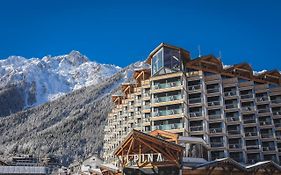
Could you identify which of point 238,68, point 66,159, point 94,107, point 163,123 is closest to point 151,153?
point 163,123

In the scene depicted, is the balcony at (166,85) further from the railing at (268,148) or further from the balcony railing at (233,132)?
the railing at (268,148)

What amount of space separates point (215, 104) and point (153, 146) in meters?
31.2

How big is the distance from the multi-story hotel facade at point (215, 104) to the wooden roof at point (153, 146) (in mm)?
23599

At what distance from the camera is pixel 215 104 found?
5559 centimetres

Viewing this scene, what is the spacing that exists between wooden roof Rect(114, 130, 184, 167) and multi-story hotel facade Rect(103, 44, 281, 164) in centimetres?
2360

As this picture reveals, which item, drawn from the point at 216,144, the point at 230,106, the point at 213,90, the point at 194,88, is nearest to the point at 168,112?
the point at 194,88

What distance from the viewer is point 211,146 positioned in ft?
172

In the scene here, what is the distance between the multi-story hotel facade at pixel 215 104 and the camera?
52625 millimetres

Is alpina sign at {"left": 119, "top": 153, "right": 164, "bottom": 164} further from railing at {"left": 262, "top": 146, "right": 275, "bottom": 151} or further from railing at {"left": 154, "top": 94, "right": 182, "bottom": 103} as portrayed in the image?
railing at {"left": 262, "top": 146, "right": 275, "bottom": 151}

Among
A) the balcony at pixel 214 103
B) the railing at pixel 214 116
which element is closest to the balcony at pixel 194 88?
the balcony at pixel 214 103

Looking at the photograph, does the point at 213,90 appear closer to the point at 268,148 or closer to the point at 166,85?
the point at 166,85

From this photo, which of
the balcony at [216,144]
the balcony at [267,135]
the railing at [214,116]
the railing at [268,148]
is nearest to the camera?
the balcony at [216,144]

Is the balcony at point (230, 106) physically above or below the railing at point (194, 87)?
below

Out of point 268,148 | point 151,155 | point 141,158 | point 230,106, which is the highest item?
point 230,106
